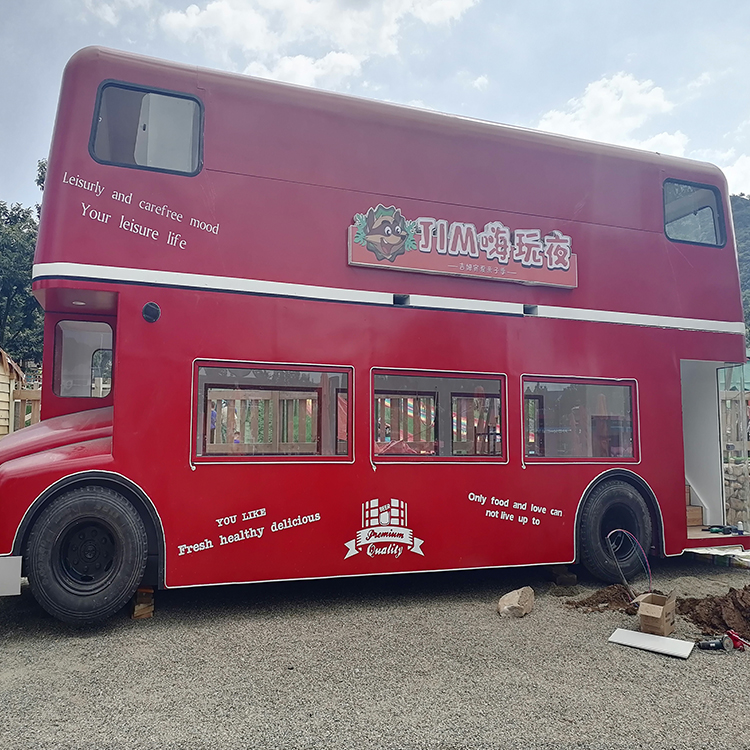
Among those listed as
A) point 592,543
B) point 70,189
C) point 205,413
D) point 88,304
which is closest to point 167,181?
point 70,189

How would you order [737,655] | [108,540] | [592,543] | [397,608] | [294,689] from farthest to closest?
[592,543] → [397,608] → [108,540] → [737,655] → [294,689]

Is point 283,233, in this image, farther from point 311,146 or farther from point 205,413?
point 205,413

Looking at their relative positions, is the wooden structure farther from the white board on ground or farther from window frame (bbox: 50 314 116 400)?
the white board on ground

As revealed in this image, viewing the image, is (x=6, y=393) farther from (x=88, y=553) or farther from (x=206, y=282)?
(x=206, y=282)

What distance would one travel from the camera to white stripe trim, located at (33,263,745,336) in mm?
5125

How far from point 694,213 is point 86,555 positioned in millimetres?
7350

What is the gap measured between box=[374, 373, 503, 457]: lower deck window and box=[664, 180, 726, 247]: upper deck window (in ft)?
10.1

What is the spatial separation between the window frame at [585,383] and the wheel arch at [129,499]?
137 inches

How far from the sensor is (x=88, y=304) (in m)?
5.50

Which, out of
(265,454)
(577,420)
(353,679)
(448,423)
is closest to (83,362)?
(265,454)

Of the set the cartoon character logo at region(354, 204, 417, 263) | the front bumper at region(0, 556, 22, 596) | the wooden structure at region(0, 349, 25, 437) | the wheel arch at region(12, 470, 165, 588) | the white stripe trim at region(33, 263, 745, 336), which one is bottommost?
the front bumper at region(0, 556, 22, 596)

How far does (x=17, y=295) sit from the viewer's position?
→ 18562 mm

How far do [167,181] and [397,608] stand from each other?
427 centimetres

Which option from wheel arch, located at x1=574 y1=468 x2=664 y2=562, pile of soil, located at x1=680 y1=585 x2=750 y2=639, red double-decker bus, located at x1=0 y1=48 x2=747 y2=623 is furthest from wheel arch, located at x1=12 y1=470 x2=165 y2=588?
pile of soil, located at x1=680 y1=585 x2=750 y2=639
